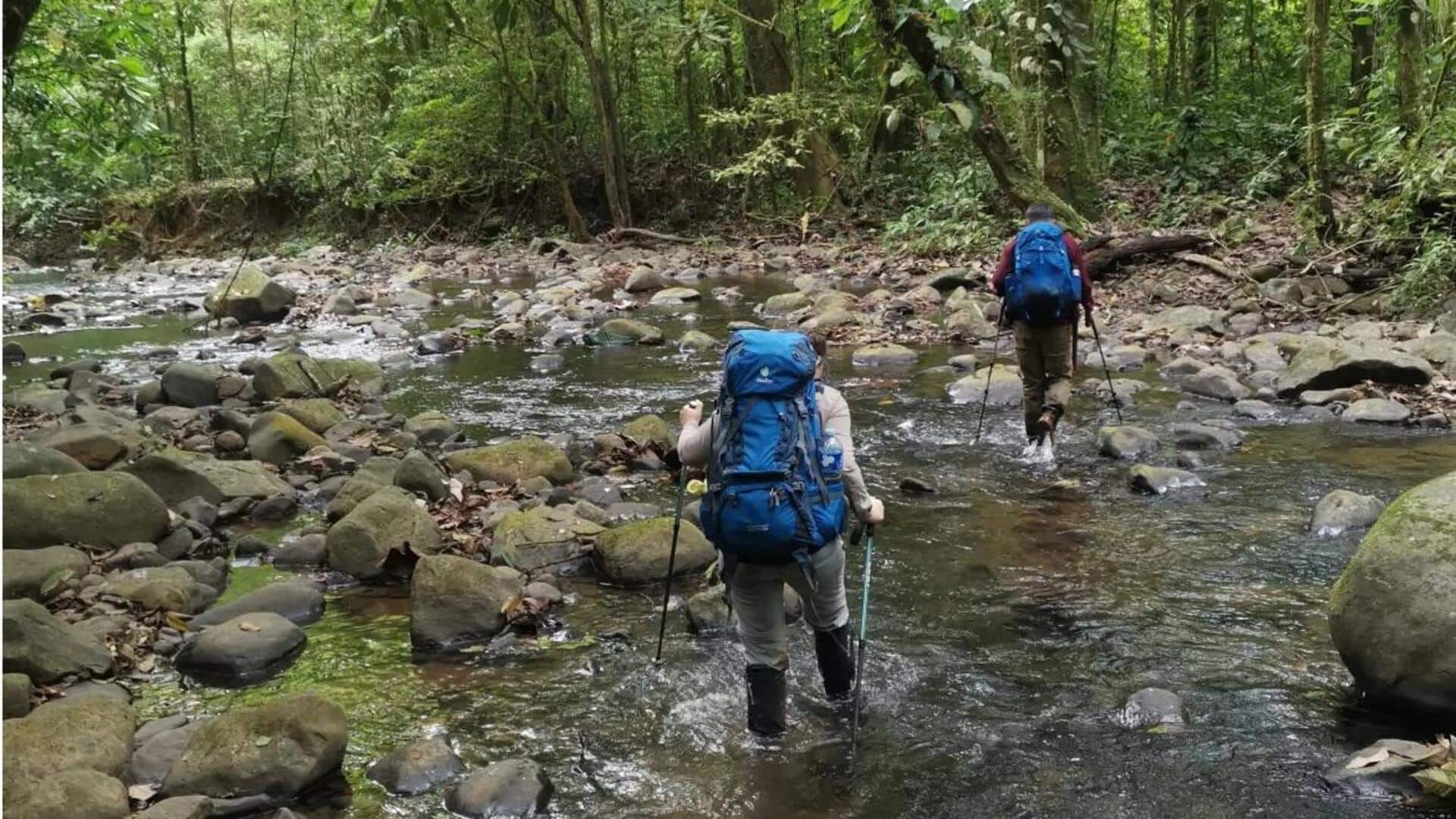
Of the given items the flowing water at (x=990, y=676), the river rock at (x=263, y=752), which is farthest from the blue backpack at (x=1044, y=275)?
Result: the river rock at (x=263, y=752)

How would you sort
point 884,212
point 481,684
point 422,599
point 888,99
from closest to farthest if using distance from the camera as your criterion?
point 481,684
point 422,599
point 888,99
point 884,212

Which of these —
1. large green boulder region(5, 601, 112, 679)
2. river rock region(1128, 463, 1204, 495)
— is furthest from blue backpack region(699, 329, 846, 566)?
river rock region(1128, 463, 1204, 495)

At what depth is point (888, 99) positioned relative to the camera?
22234 mm

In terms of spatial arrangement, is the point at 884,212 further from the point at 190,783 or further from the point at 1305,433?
the point at 190,783

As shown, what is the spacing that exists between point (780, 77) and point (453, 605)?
21056 millimetres

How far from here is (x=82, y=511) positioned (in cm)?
669

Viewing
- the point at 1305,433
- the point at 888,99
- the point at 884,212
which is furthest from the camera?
the point at 884,212

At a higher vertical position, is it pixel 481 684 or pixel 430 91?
pixel 430 91

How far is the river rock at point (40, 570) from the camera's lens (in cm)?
593

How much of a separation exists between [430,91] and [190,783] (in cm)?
2669

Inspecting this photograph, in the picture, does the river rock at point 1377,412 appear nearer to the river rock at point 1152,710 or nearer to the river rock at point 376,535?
the river rock at point 1152,710

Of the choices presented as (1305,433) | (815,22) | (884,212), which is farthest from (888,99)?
(1305,433)

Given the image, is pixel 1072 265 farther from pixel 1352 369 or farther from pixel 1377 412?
pixel 1352 369

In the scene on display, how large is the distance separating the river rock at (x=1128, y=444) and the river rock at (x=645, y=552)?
3690 millimetres
